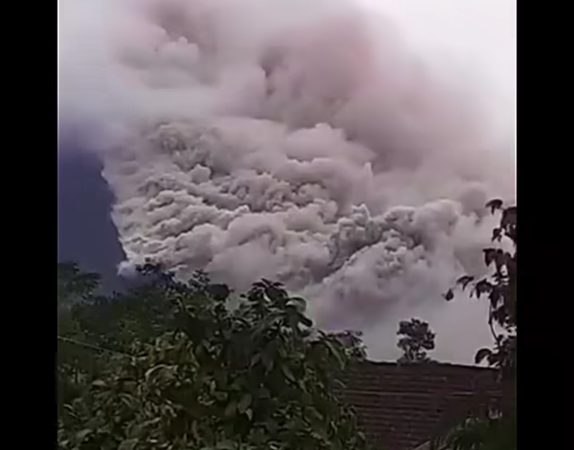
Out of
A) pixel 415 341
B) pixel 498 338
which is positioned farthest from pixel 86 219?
pixel 498 338

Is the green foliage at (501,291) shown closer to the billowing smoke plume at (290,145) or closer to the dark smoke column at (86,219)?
the billowing smoke plume at (290,145)

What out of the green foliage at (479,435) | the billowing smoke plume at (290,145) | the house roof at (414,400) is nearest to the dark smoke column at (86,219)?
the billowing smoke plume at (290,145)

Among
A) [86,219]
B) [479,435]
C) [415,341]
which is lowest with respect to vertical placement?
[479,435]

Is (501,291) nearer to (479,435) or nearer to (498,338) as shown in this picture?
(498,338)

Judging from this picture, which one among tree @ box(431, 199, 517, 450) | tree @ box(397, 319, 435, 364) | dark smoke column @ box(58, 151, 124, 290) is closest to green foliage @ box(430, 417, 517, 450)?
tree @ box(431, 199, 517, 450)

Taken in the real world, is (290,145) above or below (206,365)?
above

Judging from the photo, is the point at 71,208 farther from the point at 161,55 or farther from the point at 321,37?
the point at 321,37
